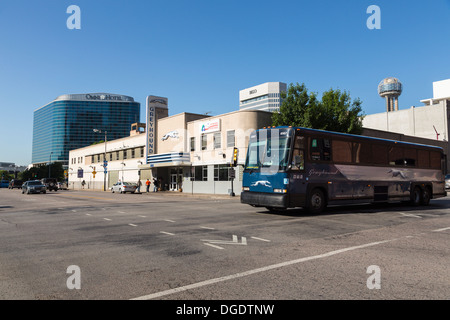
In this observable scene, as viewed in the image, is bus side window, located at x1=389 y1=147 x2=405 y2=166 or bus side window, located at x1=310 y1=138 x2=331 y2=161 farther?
bus side window, located at x1=389 y1=147 x2=405 y2=166

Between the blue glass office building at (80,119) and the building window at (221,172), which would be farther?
the blue glass office building at (80,119)

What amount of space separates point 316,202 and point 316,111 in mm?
18708

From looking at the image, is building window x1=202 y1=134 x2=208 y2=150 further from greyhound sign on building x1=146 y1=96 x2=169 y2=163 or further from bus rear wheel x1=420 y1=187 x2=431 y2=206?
bus rear wheel x1=420 y1=187 x2=431 y2=206

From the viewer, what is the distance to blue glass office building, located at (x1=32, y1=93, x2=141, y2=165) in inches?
6501

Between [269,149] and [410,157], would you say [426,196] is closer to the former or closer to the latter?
[410,157]

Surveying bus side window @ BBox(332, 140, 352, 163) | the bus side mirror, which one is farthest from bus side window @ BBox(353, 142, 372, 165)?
the bus side mirror

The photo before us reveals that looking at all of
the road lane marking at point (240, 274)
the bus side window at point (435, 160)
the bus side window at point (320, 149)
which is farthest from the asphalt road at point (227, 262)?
the bus side window at point (435, 160)

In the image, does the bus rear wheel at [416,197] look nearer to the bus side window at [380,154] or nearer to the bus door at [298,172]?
the bus side window at [380,154]

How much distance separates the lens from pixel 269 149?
13.5m

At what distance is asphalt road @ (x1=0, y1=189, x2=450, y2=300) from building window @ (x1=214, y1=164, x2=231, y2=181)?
24605mm

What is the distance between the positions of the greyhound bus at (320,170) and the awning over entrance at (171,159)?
1005 inches

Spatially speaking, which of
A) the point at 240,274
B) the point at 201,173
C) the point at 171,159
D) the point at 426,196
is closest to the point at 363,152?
the point at 426,196

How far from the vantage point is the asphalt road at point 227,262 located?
13.9ft
